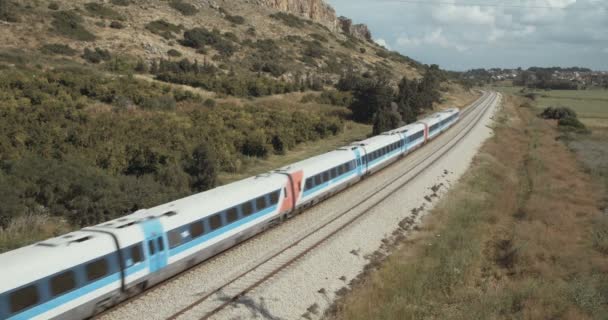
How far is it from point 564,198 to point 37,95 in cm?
3451

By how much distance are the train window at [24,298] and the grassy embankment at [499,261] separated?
759 cm

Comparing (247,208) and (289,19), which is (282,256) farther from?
(289,19)

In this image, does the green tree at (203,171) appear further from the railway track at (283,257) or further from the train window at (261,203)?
the train window at (261,203)

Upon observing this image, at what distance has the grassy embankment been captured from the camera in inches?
579

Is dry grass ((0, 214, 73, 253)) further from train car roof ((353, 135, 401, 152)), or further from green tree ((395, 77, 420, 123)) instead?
green tree ((395, 77, 420, 123))

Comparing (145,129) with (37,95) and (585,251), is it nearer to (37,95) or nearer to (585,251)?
(37,95)

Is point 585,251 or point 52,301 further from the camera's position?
point 585,251

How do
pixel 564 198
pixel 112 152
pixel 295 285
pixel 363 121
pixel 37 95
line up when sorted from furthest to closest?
pixel 363 121, pixel 37 95, pixel 564 198, pixel 112 152, pixel 295 285

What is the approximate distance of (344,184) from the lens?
28.2 meters

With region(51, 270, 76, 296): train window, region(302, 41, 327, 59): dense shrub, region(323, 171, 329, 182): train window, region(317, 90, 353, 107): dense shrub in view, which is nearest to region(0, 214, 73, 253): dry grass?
region(51, 270, 76, 296): train window

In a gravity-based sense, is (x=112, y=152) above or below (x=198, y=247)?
above

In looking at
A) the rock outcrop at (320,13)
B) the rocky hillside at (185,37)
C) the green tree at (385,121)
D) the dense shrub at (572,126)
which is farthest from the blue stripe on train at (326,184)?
the rock outcrop at (320,13)

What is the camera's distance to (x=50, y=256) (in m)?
12.2

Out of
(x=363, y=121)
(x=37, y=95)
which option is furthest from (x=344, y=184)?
(x=363, y=121)
